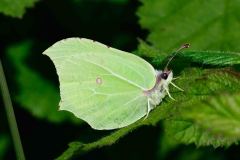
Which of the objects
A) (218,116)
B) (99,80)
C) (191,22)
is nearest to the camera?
(218,116)

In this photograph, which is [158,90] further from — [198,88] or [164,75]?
[198,88]

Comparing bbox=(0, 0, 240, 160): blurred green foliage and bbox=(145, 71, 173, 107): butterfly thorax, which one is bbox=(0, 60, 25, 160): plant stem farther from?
bbox=(0, 0, 240, 160): blurred green foliage

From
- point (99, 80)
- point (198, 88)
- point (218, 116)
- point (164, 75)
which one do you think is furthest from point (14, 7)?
point (218, 116)

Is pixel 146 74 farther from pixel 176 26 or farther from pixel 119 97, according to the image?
pixel 176 26

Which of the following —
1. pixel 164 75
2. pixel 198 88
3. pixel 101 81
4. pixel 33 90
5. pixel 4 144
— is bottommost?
pixel 4 144

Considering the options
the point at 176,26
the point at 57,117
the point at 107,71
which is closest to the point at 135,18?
the point at 176,26

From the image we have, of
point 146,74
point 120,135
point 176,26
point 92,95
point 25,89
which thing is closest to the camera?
point 120,135

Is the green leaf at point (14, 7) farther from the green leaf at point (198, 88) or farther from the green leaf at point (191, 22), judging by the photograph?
the green leaf at point (198, 88)
